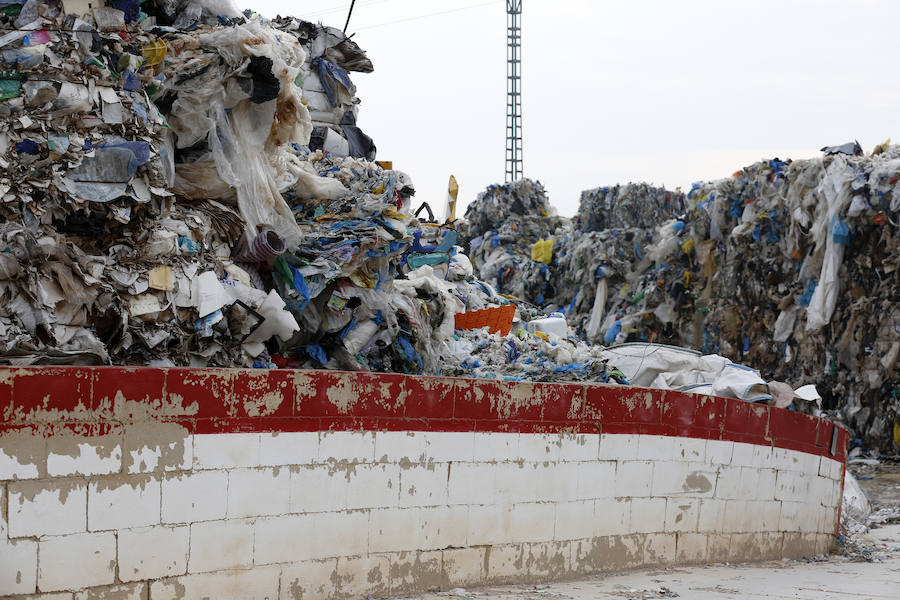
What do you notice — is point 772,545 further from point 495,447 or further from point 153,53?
point 153,53

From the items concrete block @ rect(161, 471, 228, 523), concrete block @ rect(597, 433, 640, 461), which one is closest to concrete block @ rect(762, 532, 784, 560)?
concrete block @ rect(597, 433, 640, 461)

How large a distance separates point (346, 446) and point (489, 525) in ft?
3.58

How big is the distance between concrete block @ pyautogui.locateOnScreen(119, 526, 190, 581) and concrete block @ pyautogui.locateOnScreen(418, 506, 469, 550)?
1367 mm

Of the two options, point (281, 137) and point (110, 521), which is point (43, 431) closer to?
point (110, 521)

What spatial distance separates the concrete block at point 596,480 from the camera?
637cm

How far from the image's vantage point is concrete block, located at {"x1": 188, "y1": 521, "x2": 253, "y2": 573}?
4.57 m

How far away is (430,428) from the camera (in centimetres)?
555

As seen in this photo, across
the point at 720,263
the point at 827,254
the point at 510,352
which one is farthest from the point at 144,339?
the point at 720,263

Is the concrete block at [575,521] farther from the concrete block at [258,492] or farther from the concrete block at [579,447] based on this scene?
the concrete block at [258,492]

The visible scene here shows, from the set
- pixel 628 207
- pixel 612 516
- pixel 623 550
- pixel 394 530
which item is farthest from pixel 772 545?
pixel 628 207

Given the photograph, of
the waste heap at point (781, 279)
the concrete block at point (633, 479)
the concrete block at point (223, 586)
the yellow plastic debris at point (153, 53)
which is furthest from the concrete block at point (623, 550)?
the waste heap at point (781, 279)

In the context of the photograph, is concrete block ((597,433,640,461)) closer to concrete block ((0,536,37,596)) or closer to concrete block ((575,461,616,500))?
concrete block ((575,461,616,500))

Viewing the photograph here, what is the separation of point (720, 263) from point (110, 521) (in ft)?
44.3

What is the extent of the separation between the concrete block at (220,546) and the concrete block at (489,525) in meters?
1.39
